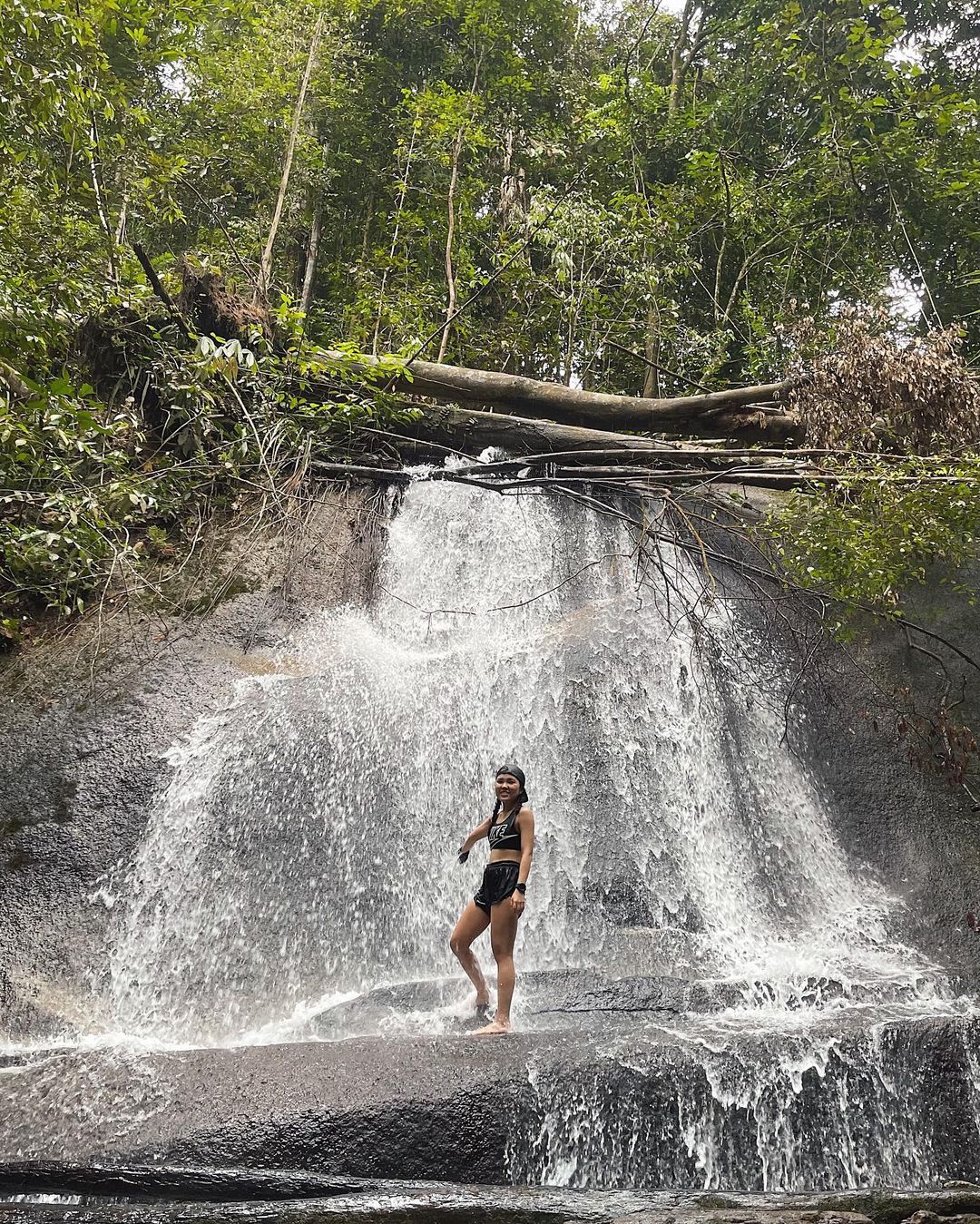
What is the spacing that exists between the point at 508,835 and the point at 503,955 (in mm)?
615

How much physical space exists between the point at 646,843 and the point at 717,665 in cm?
225

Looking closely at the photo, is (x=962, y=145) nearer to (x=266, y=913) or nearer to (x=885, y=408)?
(x=885, y=408)

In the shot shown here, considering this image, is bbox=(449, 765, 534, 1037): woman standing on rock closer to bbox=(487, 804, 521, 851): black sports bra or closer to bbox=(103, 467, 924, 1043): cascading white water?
bbox=(487, 804, 521, 851): black sports bra

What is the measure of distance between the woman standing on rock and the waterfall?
17.3 inches

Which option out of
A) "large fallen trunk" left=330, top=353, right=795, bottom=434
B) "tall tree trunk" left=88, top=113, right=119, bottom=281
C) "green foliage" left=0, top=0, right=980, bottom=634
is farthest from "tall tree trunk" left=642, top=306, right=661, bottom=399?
"tall tree trunk" left=88, top=113, right=119, bottom=281

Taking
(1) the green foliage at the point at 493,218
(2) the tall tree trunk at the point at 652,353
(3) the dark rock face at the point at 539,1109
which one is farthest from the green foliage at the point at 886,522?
(2) the tall tree trunk at the point at 652,353

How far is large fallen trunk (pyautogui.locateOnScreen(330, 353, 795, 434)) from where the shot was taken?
8.95 meters

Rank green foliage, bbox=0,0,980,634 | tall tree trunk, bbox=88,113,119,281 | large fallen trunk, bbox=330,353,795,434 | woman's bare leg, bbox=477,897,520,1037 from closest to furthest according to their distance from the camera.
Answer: woman's bare leg, bbox=477,897,520,1037 < tall tree trunk, bbox=88,113,119,281 < green foliage, bbox=0,0,980,634 < large fallen trunk, bbox=330,353,795,434

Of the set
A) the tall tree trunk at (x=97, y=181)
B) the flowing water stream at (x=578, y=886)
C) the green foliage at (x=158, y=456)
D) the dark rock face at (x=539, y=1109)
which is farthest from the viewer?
the green foliage at (x=158, y=456)

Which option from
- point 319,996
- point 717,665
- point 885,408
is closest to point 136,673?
point 319,996

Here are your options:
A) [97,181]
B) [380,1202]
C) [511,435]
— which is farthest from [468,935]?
[97,181]

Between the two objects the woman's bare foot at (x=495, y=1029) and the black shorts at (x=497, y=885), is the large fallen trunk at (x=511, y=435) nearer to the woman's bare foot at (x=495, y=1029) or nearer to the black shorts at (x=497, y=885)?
the black shorts at (x=497, y=885)

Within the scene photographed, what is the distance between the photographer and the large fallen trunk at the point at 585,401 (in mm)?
8945

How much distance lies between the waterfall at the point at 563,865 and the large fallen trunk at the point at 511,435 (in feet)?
5.35
